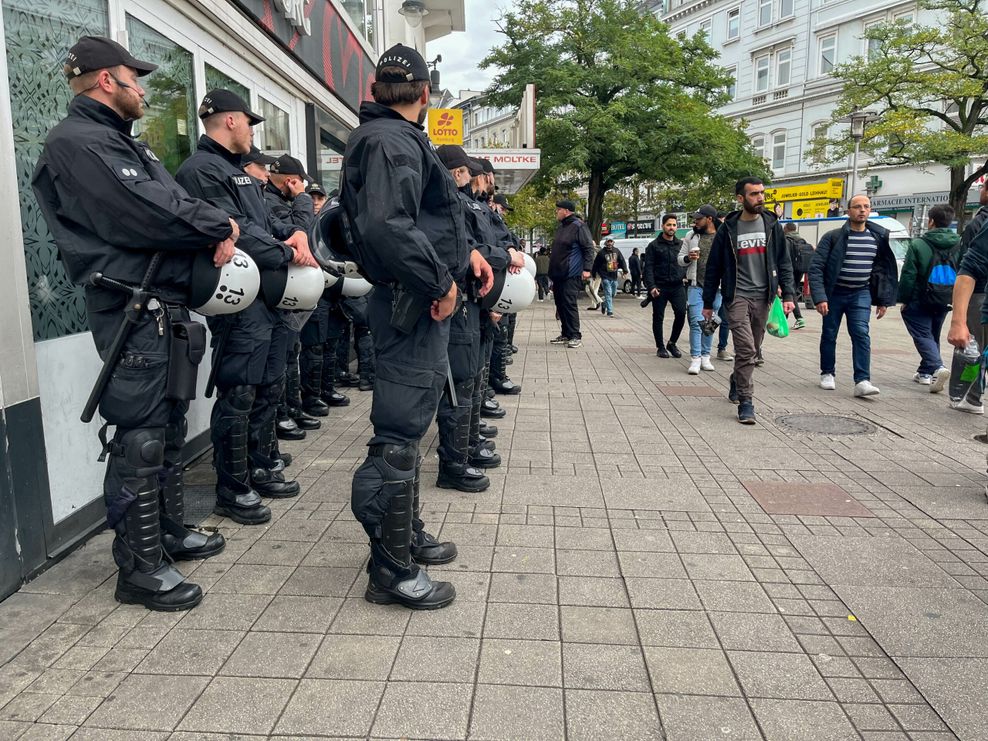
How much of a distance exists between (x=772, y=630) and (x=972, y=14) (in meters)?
28.6

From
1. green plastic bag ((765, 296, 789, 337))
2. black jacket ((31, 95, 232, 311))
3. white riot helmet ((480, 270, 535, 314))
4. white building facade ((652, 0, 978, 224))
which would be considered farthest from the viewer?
white building facade ((652, 0, 978, 224))

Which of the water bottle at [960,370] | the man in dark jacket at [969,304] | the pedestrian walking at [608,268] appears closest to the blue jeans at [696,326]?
the water bottle at [960,370]

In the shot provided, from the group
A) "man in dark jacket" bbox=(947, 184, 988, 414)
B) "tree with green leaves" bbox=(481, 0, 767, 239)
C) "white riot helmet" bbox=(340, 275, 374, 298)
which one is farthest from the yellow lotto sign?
"white riot helmet" bbox=(340, 275, 374, 298)

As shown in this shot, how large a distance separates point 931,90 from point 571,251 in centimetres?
2104

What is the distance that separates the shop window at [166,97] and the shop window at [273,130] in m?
1.46

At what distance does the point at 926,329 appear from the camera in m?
8.18

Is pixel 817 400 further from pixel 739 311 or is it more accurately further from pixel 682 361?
pixel 682 361

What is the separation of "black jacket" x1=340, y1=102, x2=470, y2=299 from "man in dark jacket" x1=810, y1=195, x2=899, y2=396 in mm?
5701

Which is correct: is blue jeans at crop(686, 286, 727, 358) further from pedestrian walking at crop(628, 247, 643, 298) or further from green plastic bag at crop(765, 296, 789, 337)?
pedestrian walking at crop(628, 247, 643, 298)

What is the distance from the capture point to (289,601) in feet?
10.4

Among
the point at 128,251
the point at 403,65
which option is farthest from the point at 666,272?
the point at 128,251

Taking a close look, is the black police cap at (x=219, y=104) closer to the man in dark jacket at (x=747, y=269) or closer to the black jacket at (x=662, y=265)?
the man in dark jacket at (x=747, y=269)

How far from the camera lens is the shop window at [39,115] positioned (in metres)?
3.46

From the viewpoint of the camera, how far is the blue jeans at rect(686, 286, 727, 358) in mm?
9430
